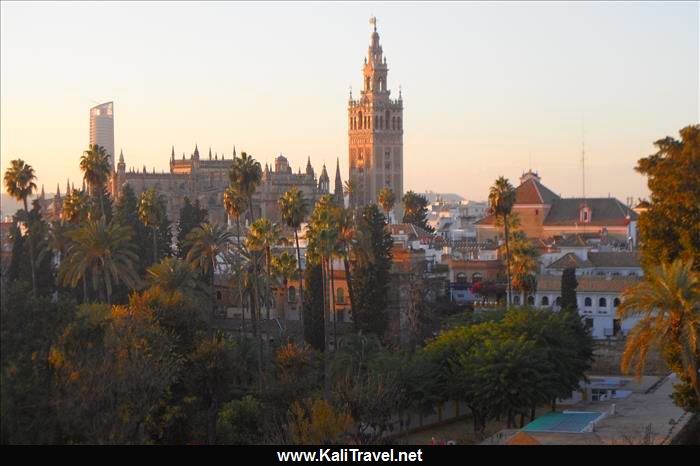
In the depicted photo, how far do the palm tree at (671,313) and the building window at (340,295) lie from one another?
30513mm

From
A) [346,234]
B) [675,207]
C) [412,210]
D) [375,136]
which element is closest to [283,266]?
[346,234]

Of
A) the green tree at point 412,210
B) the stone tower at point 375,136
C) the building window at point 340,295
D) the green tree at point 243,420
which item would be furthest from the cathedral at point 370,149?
the green tree at point 243,420

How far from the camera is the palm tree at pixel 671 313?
36156 mm

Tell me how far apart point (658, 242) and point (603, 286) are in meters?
28.7

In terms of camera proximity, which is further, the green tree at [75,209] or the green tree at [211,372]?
the green tree at [75,209]

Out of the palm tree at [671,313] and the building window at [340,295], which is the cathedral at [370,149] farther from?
the palm tree at [671,313]

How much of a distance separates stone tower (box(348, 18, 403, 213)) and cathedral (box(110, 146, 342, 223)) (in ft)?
86.5

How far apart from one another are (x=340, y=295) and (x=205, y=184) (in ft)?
186

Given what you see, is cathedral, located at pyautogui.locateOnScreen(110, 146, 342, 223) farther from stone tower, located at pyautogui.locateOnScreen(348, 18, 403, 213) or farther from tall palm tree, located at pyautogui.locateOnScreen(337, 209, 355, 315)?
tall palm tree, located at pyautogui.locateOnScreen(337, 209, 355, 315)

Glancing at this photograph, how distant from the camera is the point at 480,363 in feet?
144

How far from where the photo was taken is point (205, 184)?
122562 mm

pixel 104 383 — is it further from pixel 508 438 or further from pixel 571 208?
pixel 571 208
